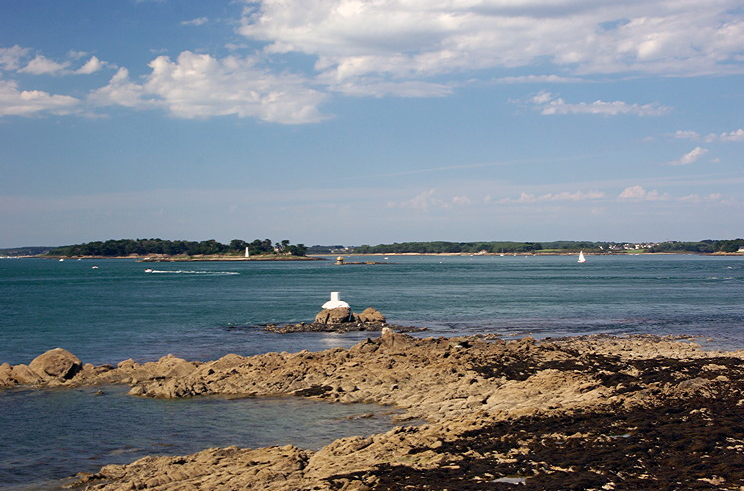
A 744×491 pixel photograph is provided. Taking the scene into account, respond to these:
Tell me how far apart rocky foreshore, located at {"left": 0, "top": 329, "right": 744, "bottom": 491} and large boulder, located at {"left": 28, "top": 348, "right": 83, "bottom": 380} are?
0.05 metres

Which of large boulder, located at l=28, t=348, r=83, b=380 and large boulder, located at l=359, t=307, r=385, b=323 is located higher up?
large boulder, located at l=28, t=348, r=83, b=380

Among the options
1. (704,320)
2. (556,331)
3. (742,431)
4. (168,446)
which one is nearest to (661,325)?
(704,320)

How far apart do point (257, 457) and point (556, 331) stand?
86.8ft

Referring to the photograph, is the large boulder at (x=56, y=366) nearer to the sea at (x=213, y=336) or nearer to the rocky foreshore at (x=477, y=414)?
the rocky foreshore at (x=477, y=414)

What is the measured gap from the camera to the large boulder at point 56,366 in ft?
76.4

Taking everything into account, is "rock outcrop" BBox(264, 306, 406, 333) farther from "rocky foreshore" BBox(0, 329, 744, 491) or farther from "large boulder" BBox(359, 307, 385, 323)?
"rocky foreshore" BBox(0, 329, 744, 491)

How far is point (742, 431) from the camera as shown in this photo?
14.0 metres

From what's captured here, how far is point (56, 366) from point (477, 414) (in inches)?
580

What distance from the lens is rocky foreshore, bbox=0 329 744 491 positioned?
12141 mm

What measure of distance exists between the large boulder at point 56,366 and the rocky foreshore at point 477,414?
0.15ft

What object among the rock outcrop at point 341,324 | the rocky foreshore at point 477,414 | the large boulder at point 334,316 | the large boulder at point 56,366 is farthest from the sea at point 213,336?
the large boulder at point 334,316

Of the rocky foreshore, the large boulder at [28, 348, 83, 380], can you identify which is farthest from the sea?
the rocky foreshore

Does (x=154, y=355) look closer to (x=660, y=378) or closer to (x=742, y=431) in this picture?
(x=660, y=378)

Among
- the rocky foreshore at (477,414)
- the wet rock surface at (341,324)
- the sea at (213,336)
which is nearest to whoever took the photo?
the rocky foreshore at (477,414)
